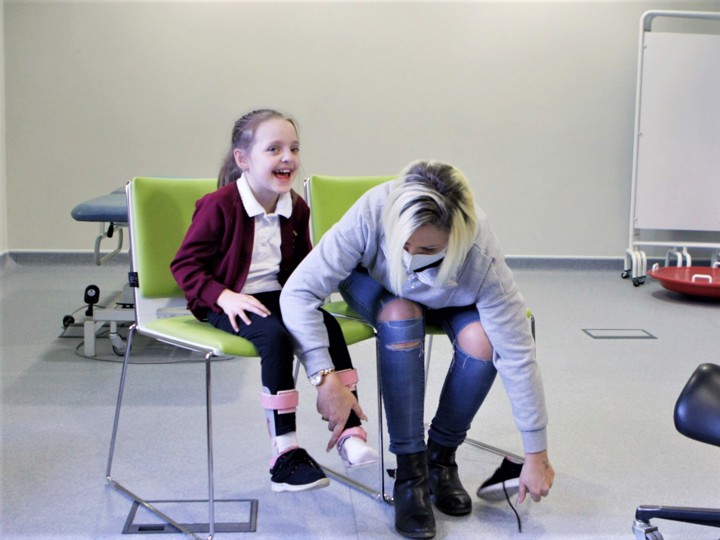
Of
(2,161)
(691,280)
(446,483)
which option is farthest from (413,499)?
(2,161)

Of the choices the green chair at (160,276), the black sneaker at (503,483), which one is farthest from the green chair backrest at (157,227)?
the black sneaker at (503,483)

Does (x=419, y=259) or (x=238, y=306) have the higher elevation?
(x=419, y=259)

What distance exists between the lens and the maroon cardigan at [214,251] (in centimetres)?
173

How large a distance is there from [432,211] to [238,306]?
471 millimetres

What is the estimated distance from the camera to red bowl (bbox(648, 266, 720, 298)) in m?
3.99

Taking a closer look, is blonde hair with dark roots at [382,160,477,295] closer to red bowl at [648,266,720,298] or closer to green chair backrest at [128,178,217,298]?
green chair backrest at [128,178,217,298]

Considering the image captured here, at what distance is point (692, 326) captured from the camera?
3.57 m

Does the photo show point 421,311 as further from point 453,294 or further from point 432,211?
point 432,211

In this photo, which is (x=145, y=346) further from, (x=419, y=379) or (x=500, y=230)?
(x=500, y=230)

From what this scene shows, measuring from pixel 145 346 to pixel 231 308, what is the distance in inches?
64.0

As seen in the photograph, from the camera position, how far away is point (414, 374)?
1654 millimetres

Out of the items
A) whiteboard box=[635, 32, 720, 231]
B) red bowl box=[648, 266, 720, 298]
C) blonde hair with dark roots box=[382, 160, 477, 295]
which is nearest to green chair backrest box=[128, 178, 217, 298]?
blonde hair with dark roots box=[382, 160, 477, 295]

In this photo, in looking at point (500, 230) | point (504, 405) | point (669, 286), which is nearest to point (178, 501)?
point (504, 405)

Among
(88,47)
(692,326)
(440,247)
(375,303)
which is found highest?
(88,47)
